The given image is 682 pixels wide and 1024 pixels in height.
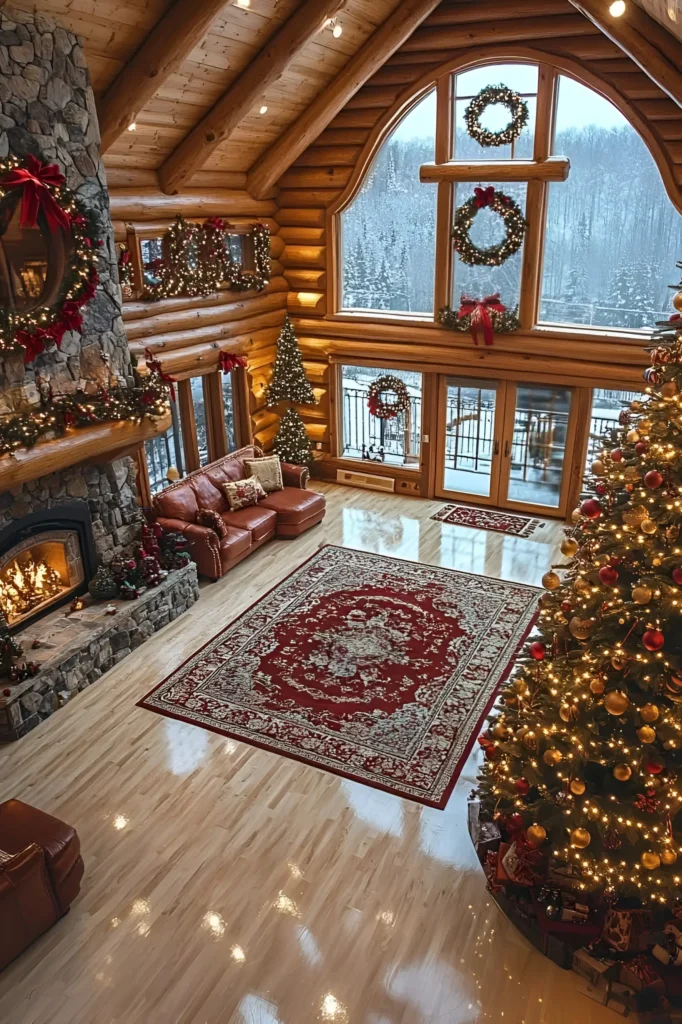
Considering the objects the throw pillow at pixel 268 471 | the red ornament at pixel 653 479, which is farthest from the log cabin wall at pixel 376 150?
the red ornament at pixel 653 479

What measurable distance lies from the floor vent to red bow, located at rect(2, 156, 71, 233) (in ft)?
20.4

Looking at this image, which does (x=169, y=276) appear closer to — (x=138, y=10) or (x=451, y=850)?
(x=138, y=10)

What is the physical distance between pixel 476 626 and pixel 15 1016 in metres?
5.10

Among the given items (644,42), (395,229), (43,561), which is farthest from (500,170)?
(43,561)

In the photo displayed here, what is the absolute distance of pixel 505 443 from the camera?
34.3ft

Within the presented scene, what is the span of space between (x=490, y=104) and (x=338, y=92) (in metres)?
1.87

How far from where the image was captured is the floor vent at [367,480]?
37.9 ft

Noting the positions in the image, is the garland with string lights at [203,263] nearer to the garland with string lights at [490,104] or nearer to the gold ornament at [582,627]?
the garland with string lights at [490,104]

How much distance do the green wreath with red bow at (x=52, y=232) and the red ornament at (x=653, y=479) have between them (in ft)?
16.8

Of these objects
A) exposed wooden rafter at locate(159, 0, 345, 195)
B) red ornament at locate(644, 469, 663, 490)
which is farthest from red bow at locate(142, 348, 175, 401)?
red ornament at locate(644, 469, 663, 490)

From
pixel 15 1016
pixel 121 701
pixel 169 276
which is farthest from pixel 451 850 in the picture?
pixel 169 276

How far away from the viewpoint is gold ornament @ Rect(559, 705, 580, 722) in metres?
3.96

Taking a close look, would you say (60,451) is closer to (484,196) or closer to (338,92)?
(338,92)

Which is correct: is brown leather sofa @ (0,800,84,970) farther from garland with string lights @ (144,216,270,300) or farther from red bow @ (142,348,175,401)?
garland with string lights @ (144,216,270,300)
